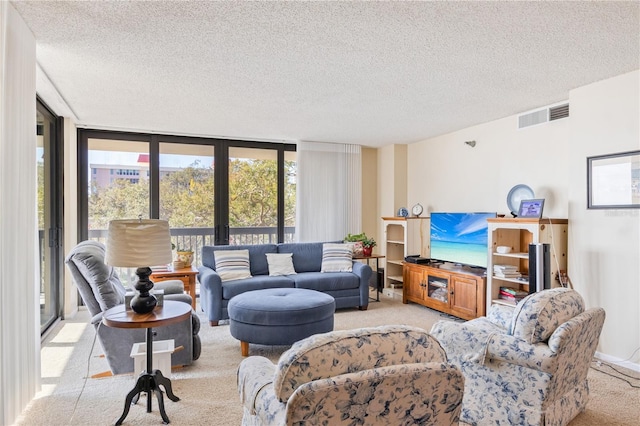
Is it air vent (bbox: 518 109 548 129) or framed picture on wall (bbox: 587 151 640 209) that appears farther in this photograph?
air vent (bbox: 518 109 548 129)

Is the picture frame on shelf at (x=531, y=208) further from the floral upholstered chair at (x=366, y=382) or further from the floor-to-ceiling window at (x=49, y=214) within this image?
the floor-to-ceiling window at (x=49, y=214)

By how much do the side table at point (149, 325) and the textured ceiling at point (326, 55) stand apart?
1.85 m

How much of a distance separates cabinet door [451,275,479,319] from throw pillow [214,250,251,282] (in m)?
2.56

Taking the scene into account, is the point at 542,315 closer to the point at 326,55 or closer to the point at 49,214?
the point at 326,55

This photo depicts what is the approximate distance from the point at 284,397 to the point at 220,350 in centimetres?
259

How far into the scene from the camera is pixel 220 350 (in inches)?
146

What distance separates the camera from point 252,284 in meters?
4.61

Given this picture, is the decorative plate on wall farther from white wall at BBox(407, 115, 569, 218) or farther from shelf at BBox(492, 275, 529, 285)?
shelf at BBox(492, 275, 529, 285)

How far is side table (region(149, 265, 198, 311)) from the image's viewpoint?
4.31 m

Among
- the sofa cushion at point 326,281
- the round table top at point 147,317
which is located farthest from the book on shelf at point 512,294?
the round table top at point 147,317

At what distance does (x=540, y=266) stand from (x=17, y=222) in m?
4.13

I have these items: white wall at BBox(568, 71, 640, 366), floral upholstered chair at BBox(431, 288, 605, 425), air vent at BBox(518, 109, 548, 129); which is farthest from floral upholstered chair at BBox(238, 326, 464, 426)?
air vent at BBox(518, 109, 548, 129)

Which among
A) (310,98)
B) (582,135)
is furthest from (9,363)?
(582,135)

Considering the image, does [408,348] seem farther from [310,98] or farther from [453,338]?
[310,98]
